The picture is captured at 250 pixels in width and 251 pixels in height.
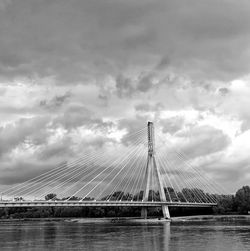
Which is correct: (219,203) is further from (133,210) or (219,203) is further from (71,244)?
(71,244)

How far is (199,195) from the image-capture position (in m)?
119

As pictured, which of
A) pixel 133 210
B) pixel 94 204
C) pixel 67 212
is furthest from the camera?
pixel 67 212

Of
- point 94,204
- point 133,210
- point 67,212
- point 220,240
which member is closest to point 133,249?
point 220,240

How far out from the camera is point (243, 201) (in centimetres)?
10112

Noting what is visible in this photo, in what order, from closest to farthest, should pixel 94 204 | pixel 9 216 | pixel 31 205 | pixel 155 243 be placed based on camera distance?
pixel 155 243 → pixel 31 205 → pixel 94 204 → pixel 9 216

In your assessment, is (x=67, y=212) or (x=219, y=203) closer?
(x=219, y=203)

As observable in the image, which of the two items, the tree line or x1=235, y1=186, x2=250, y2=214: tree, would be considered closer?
x1=235, y1=186, x2=250, y2=214: tree

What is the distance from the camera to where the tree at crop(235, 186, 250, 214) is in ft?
329

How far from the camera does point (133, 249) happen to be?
36438 mm

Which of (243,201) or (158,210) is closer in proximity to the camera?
(243,201)

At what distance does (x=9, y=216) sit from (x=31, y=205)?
387 ft

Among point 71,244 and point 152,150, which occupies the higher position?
point 152,150

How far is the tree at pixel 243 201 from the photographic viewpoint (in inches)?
3944

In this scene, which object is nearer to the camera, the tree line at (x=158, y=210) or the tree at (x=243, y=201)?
the tree at (x=243, y=201)
